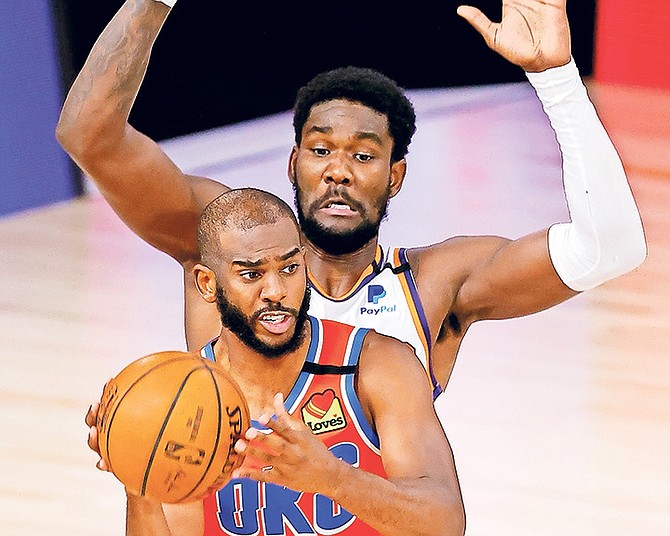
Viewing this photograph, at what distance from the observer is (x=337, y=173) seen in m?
3.57

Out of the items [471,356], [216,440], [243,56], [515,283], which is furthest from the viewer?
[243,56]

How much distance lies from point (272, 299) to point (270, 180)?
6.04m

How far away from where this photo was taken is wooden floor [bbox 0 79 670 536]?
5.12 metres

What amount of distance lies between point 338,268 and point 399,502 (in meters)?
1.09

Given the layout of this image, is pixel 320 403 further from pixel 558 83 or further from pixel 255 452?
A: pixel 558 83

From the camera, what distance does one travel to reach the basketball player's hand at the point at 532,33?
316cm

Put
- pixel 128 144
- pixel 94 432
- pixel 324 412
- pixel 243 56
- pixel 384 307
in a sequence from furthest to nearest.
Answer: pixel 243 56 → pixel 384 307 → pixel 128 144 → pixel 324 412 → pixel 94 432

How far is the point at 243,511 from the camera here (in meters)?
3.29

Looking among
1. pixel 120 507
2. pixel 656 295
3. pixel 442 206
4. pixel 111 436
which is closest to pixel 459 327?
pixel 111 436

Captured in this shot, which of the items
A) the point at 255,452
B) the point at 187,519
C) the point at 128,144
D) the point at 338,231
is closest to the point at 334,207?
the point at 338,231

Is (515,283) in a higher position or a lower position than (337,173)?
lower

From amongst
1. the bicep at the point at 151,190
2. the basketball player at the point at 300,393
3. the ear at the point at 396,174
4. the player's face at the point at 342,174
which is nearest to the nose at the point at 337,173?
the player's face at the point at 342,174

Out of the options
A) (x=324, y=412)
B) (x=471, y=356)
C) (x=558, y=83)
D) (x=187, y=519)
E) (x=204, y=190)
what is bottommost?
(x=471, y=356)

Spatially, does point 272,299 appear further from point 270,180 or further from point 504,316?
point 270,180
